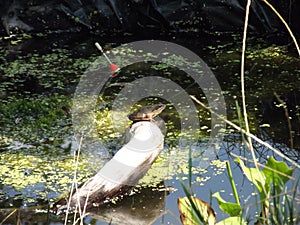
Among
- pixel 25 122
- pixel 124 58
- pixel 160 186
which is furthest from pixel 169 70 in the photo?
pixel 160 186

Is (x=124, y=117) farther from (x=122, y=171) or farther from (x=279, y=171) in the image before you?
(x=279, y=171)

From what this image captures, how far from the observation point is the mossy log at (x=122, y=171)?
262cm

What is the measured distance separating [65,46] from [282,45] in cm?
163

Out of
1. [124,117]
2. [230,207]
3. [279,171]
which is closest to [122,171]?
[124,117]

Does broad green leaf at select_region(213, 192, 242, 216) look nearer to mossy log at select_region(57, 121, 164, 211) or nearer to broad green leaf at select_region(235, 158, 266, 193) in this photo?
broad green leaf at select_region(235, 158, 266, 193)

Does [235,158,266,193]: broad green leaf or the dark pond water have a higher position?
[235,158,266,193]: broad green leaf

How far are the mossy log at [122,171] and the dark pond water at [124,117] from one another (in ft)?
0.20

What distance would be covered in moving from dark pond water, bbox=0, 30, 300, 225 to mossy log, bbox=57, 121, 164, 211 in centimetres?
6

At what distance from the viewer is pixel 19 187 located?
282 cm

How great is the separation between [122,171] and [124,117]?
880 millimetres

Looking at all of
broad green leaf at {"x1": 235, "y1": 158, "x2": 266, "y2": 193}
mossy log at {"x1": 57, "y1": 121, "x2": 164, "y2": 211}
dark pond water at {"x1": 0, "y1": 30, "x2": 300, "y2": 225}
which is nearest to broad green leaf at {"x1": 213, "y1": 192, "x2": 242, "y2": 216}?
broad green leaf at {"x1": 235, "y1": 158, "x2": 266, "y2": 193}

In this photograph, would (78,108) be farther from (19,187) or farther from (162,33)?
(162,33)

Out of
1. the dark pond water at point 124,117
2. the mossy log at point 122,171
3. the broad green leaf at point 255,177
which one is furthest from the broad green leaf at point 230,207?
the mossy log at point 122,171

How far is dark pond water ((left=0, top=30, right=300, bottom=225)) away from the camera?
2.72 metres
